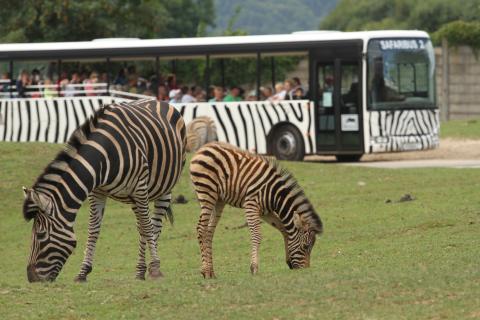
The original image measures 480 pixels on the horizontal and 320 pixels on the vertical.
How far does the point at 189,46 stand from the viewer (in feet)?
102

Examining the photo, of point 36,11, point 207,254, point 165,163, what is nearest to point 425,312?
point 207,254

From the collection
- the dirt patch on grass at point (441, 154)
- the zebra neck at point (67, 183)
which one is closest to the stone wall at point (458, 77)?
the dirt patch on grass at point (441, 154)

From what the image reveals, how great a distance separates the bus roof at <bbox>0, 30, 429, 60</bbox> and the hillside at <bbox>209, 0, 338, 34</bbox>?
436ft

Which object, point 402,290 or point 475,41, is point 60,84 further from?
point 402,290

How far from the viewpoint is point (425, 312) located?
9977 millimetres

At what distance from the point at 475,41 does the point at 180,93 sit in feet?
48.2

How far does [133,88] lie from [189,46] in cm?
167

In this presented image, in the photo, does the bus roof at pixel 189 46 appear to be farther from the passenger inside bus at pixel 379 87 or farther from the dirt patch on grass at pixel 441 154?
the dirt patch on grass at pixel 441 154

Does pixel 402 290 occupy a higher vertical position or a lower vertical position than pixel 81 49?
lower

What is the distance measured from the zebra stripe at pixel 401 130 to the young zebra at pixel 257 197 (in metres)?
15.5

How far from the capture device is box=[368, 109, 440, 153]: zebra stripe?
29188 mm

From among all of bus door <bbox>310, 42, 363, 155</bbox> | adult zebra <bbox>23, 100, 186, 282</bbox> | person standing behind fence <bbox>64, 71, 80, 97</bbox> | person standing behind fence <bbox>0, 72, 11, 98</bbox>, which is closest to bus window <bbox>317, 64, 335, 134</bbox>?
bus door <bbox>310, 42, 363, 155</bbox>

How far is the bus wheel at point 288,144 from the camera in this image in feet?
97.7

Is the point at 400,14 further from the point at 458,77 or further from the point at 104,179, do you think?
the point at 104,179
